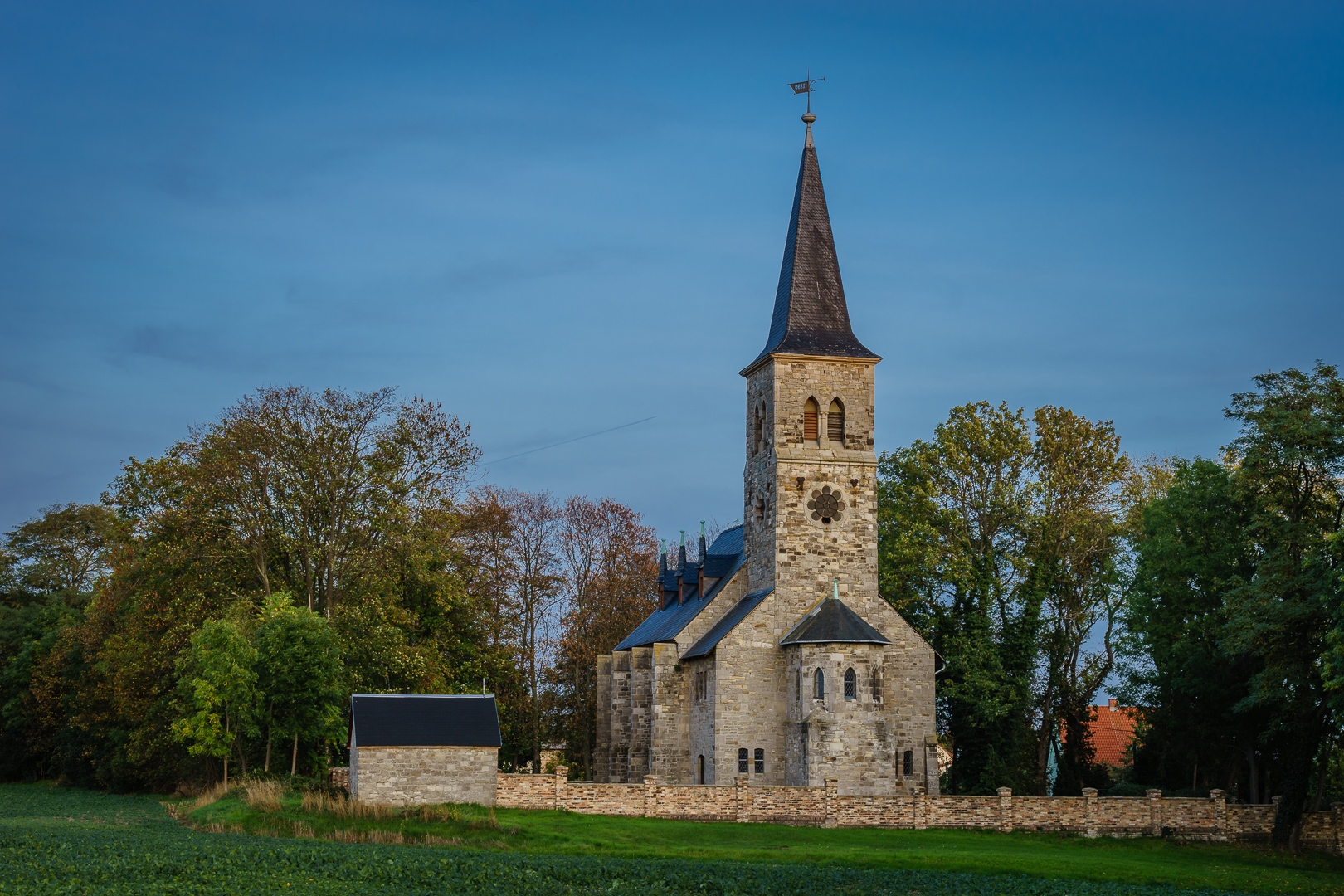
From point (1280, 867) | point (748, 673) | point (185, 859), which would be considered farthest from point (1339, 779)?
point (185, 859)

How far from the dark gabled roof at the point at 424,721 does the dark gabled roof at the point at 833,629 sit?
33.4ft

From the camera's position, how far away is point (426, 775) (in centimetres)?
3359

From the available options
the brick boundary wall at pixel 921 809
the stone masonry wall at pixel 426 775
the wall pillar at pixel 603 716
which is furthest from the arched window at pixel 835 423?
the stone masonry wall at pixel 426 775

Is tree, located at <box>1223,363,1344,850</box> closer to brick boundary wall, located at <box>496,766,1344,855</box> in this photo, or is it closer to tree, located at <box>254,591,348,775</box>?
brick boundary wall, located at <box>496,766,1344,855</box>

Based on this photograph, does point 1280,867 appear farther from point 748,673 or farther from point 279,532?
point 279,532

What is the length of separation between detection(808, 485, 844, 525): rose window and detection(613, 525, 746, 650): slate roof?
4195mm

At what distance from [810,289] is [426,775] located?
2210 cm

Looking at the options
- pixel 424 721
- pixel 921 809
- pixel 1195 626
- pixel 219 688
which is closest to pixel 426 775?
pixel 424 721

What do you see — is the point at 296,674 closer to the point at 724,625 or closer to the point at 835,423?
the point at 724,625

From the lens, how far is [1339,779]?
4891 cm

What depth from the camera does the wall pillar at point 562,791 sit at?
112 feet

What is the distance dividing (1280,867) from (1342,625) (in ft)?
21.0

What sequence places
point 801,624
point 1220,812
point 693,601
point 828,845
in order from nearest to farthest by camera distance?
point 828,845 < point 1220,812 < point 801,624 < point 693,601

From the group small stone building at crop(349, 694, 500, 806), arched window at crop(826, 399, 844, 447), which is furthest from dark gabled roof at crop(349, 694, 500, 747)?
arched window at crop(826, 399, 844, 447)
